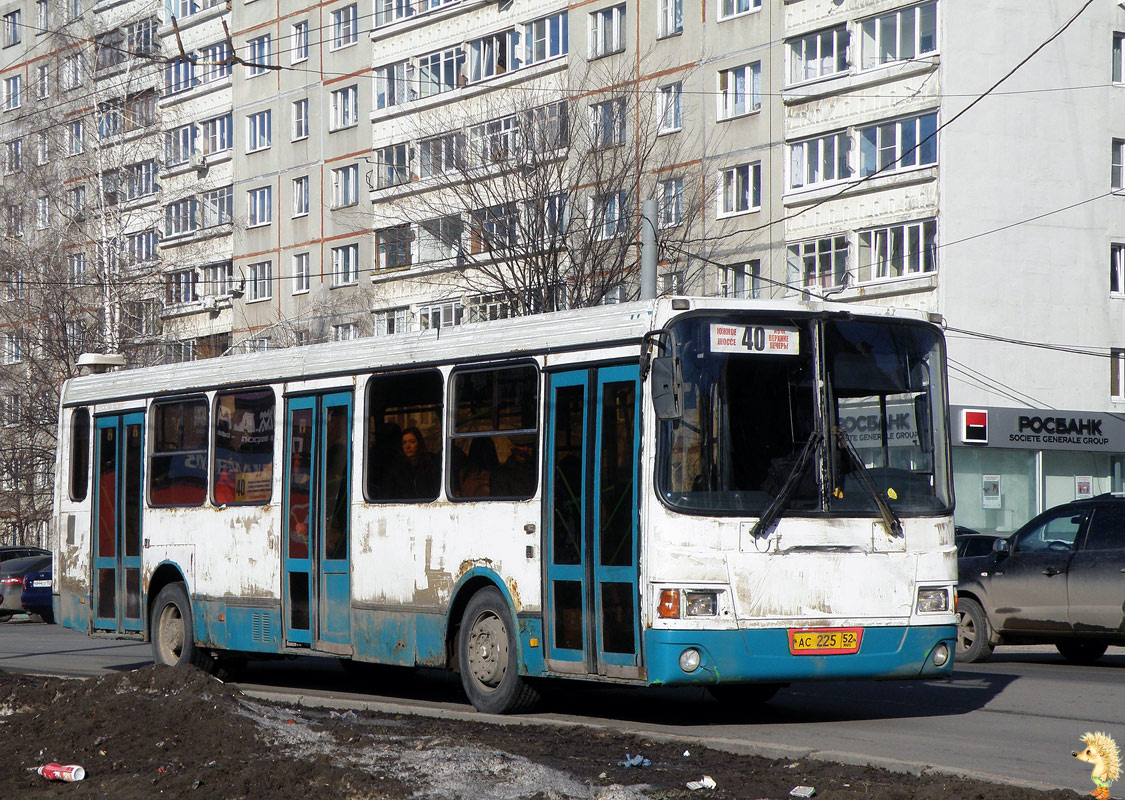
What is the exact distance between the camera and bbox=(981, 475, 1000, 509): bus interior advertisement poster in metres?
41.0

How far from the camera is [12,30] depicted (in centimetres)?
7131

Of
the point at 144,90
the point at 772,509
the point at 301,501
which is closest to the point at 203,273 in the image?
the point at 144,90

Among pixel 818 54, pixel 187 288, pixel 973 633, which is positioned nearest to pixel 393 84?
pixel 187 288

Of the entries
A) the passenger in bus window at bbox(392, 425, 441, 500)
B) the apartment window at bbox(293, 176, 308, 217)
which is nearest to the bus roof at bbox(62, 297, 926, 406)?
the passenger in bus window at bbox(392, 425, 441, 500)

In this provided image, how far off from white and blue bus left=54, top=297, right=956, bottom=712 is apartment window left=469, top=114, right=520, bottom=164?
20802 mm

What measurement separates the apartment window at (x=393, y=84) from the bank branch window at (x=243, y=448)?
3821 cm

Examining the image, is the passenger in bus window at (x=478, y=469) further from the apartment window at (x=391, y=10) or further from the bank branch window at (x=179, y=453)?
the apartment window at (x=391, y=10)

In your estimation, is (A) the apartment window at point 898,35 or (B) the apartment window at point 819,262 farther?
(B) the apartment window at point 819,262

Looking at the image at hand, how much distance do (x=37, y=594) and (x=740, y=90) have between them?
72.8 ft

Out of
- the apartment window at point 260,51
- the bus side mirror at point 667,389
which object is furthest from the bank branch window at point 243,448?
the apartment window at point 260,51

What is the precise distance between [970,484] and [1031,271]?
5530 mm

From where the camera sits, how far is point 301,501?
13.9 metres

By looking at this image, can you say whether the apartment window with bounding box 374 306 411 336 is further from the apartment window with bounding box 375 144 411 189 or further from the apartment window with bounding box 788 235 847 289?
the apartment window with bounding box 788 235 847 289

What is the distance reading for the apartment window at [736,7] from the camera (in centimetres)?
4316
